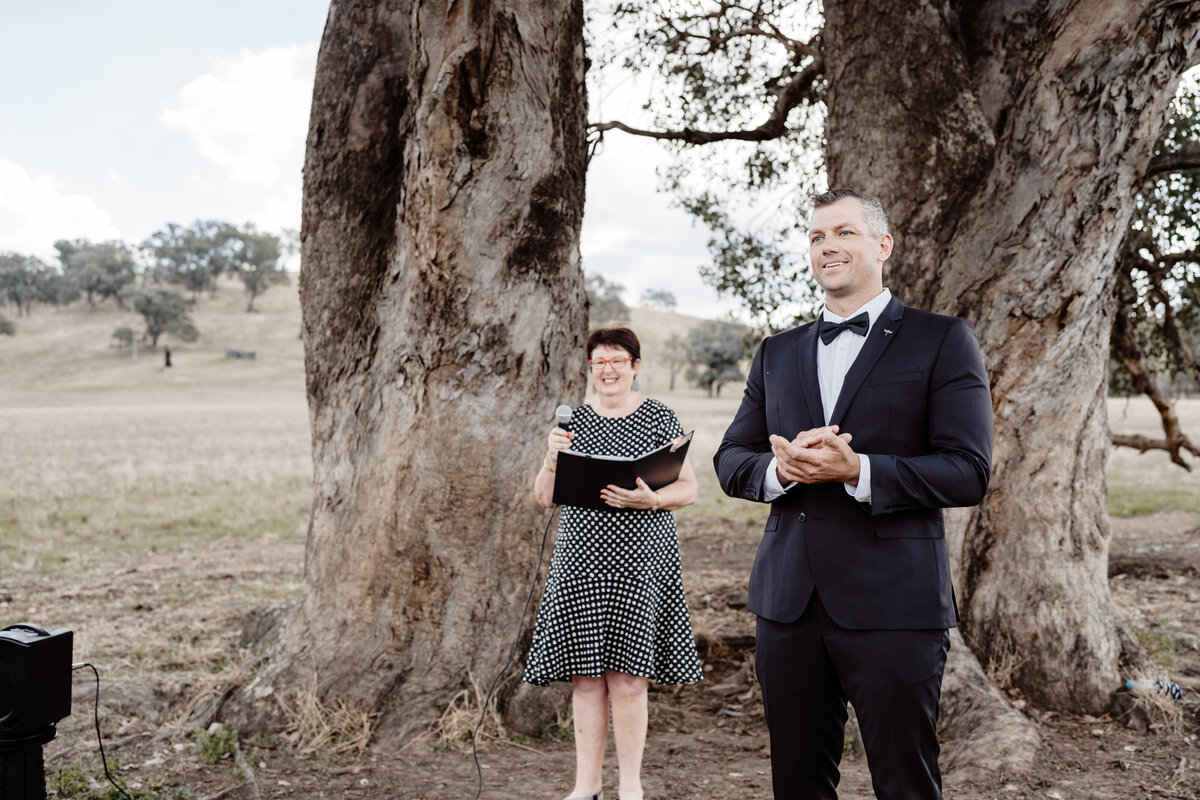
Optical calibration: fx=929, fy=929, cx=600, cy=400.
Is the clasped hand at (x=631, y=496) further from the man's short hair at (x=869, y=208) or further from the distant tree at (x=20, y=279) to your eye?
the distant tree at (x=20, y=279)

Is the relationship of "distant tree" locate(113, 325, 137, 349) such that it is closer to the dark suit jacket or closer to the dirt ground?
the dirt ground

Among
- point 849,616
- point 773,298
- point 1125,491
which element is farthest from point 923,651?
point 1125,491

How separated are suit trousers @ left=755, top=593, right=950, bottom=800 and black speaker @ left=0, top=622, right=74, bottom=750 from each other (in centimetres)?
242

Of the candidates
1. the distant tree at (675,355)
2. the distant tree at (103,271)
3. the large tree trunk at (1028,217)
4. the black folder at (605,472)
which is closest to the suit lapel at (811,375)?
the black folder at (605,472)

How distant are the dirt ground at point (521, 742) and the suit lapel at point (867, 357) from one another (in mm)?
2579

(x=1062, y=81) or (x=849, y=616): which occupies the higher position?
(x=1062, y=81)

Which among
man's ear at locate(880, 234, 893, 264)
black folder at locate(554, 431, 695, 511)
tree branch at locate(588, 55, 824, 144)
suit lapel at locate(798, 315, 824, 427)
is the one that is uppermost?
tree branch at locate(588, 55, 824, 144)

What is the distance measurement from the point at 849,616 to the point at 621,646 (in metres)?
1.80

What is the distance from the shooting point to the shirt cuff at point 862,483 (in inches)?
104

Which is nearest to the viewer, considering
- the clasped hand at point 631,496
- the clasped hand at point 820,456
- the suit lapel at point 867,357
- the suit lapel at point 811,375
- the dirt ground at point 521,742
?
the clasped hand at point 820,456

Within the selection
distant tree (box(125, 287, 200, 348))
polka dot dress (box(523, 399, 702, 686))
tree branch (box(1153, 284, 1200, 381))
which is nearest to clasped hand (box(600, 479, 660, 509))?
polka dot dress (box(523, 399, 702, 686))

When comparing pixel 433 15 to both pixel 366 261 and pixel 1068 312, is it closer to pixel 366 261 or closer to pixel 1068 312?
pixel 366 261

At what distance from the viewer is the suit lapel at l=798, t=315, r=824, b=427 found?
296 centimetres

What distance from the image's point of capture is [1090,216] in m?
5.36
